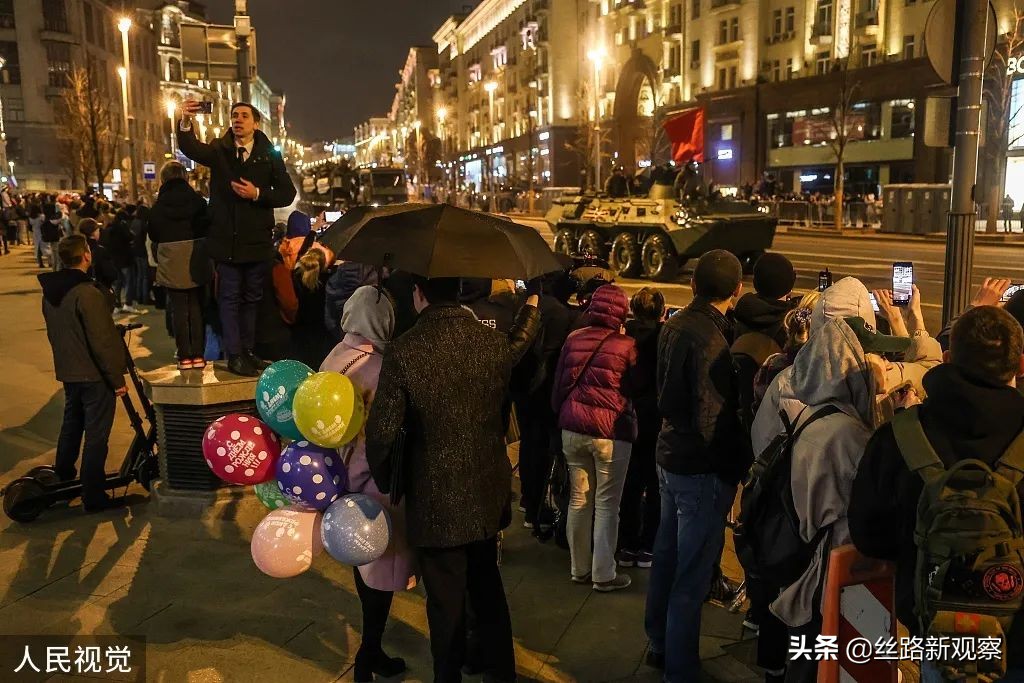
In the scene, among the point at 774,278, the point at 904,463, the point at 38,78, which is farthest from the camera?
the point at 38,78

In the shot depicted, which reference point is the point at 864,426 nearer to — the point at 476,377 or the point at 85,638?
the point at 476,377

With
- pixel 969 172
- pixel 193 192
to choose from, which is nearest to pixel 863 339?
pixel 969 172

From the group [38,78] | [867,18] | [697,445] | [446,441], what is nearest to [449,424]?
[446,441]

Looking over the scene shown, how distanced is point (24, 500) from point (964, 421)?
591 centimetres

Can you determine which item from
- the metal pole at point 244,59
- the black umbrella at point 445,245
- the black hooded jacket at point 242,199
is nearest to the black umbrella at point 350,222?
the black umbrella at point 445,245

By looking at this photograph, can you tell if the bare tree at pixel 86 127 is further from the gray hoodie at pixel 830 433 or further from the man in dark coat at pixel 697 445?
the gray hoodie at pixel 830 433

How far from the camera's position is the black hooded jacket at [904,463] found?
251 centimetres

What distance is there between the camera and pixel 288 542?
12.9ft

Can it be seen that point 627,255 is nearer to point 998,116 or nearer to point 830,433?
point 830,433

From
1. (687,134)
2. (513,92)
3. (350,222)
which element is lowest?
(350,222)

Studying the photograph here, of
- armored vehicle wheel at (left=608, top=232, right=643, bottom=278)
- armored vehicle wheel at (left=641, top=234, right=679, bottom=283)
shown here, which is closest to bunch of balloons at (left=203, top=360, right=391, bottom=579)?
armored vehicle wheel at (left=641, top=234, right=679, bottom=283)

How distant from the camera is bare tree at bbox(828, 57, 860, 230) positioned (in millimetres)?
32969

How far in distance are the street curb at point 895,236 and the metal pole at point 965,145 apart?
22112mm

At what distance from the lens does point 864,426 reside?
10.2 feet
